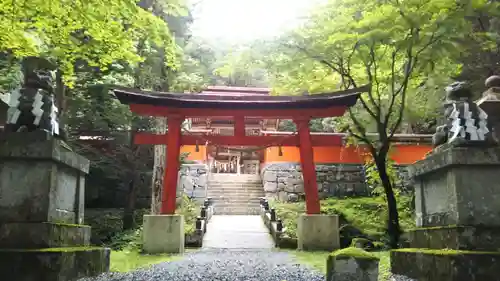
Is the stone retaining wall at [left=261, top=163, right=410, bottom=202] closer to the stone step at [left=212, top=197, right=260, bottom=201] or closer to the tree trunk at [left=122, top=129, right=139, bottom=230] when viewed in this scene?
the stone step at [left=212, top=197, right=260, bottom=201]

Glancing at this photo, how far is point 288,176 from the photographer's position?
2023cm

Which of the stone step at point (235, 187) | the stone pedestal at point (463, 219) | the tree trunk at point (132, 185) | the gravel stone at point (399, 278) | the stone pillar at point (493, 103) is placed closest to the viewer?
the stone pedestal at point (463, 219)

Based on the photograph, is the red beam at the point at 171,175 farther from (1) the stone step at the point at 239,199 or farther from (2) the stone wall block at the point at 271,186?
(1) the stone step at the point at 239,199

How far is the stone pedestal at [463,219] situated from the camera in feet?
15.8

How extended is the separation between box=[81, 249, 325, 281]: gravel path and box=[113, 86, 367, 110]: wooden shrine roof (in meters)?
4.04

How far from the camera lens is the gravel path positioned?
678cm

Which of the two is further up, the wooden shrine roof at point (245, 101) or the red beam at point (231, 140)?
the wooden shrine roof at point (245, 101)

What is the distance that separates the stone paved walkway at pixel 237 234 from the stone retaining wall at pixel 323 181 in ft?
6.77

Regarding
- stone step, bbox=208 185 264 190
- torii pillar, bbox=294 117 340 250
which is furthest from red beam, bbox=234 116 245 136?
stone step, bbox=208 185 264 190

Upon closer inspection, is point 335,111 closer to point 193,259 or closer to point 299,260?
point 299,260

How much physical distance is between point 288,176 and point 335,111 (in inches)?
344

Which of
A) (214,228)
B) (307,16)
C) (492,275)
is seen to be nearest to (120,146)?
(214,228)

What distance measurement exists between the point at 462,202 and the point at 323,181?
572 inches

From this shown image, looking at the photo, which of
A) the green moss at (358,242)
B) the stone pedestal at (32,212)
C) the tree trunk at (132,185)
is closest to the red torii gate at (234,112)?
the green moss at (358,242)
